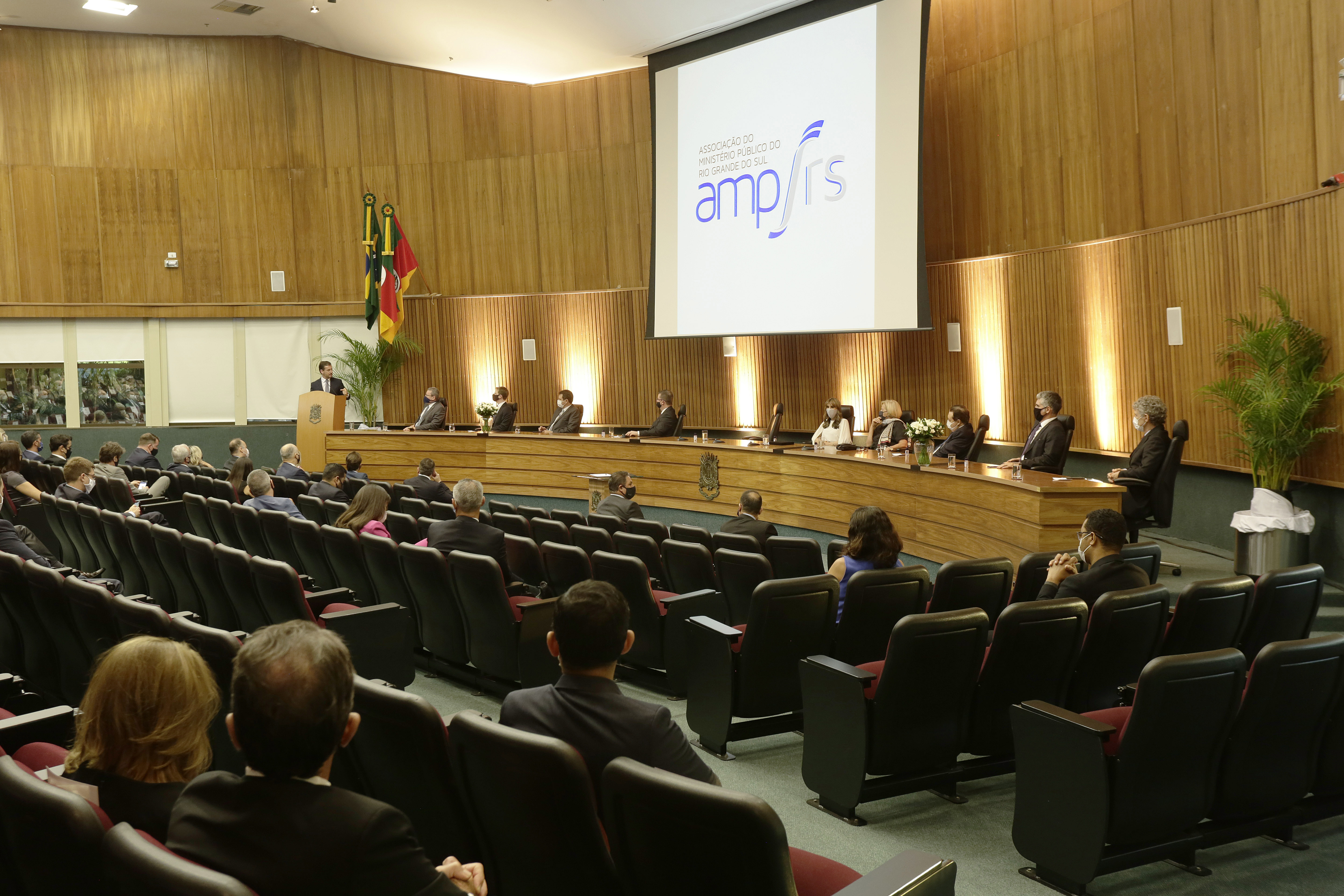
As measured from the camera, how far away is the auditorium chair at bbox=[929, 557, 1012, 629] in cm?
391

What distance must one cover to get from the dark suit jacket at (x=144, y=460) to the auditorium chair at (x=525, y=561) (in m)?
6.33

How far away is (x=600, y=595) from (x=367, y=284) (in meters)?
12.9

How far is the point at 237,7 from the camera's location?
45.1 ft

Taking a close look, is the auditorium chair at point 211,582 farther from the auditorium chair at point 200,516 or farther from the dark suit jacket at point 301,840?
the dark suit jacket at point 301,840

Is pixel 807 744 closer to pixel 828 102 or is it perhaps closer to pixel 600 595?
pixel 600 595

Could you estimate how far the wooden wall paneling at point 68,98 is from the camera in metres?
14.4

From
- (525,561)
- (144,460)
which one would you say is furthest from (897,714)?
(144,460)

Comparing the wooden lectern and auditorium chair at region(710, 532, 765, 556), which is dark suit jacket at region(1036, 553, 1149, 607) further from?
the wooden lectern

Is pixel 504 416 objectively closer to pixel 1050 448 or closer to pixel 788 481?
pixel 788 481

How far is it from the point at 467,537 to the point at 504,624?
2.93 feet

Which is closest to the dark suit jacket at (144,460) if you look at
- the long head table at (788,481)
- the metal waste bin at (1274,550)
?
the long head table at (788,481)

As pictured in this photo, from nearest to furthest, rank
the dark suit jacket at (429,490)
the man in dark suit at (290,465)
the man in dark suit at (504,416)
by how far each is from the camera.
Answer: the dark suit jacket at (429,490) < the man in dark suit at (290,465) < the man in dark suit at (504,416)

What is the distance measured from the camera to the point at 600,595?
86.5 inches

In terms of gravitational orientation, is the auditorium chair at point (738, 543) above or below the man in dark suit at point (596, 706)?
below
